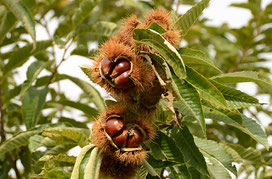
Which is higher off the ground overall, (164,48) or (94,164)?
(164,48)

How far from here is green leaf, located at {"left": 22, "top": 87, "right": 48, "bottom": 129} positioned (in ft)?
7.06

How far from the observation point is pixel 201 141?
1665 millimetres

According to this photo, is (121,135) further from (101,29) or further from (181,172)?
(101,29)

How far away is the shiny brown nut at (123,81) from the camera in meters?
1.30

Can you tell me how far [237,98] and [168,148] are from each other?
0.37 metres

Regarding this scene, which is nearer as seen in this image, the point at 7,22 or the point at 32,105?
the point at 32,105

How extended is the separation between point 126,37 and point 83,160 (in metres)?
0.58

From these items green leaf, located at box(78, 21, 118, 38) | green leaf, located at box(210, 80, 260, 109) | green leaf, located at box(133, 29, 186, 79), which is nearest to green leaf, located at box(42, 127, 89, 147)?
green leaf, located at box(133, 29, 186, 79)

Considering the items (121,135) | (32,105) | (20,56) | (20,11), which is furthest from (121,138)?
(20,56)

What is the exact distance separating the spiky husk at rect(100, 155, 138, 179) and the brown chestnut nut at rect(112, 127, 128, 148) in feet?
0.31

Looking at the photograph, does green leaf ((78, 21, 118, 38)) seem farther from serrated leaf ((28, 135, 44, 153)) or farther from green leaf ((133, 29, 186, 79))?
green leaf ((133, 29, 186, 79))

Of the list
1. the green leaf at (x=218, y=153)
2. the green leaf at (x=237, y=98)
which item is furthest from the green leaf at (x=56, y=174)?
the green leaf at (x=237, y=98)

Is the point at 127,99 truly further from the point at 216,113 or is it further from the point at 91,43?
the point at 91,43

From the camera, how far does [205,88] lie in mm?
1219
